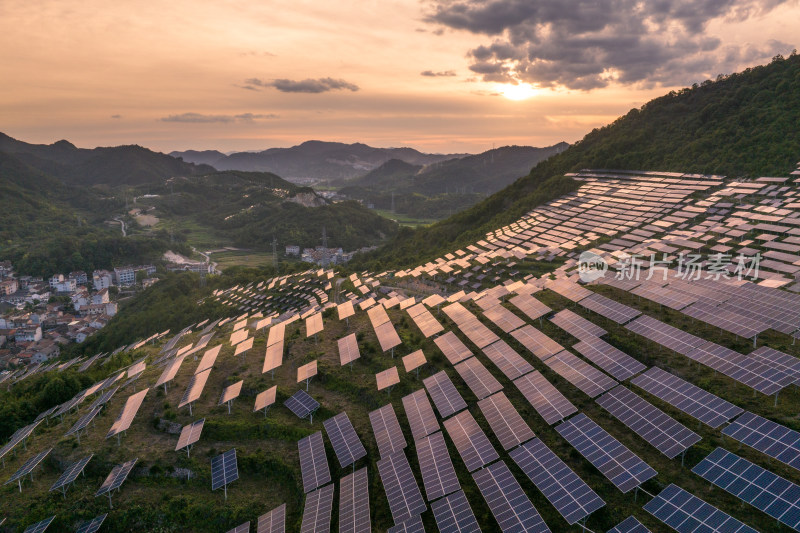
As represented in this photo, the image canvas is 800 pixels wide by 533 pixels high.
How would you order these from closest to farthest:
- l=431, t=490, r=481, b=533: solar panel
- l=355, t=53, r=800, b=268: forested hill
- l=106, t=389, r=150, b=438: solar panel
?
l=431, t=490, r=481, b=533: solar panel < l=106, t=389, r=150, b=438: solar panel < l=355, t=53, r=800, b=268: forested hill

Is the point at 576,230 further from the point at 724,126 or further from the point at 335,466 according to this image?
the point at 335,466

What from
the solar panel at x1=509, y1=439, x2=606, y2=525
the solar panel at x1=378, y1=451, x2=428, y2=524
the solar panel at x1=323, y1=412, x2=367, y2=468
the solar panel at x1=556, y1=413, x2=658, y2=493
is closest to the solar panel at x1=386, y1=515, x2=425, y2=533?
the solar panel at x1=378, y1=451, x2=428, y2=524

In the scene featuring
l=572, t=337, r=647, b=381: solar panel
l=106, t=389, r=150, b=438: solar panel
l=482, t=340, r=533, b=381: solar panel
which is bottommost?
l=106, t=389, r=150, b=438: solar panel

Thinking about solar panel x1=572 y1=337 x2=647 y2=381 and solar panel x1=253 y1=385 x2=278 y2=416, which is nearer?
solar panel x1=572 y1=337 x2=647 y2=381

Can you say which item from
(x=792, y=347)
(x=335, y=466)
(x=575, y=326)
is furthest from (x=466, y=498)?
(x=792, y=347)

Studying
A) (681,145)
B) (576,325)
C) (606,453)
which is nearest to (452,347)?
(576,325)

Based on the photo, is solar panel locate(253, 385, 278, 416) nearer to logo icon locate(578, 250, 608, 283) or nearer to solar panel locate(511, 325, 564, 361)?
solar panel locate(511, 325, 564, 361)

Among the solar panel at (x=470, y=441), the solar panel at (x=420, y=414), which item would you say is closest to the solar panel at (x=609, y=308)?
the solar panel at (x=470, y=441)

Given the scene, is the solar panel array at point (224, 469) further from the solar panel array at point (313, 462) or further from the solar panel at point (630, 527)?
the solar panel at point (630, 527)
